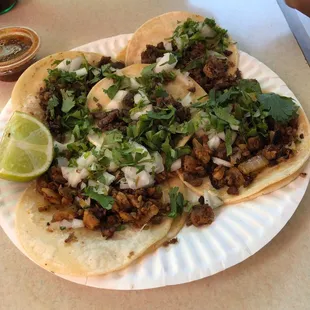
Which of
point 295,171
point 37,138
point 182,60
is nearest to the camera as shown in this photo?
point 295,171

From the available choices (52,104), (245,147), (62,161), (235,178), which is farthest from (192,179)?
(52,104)

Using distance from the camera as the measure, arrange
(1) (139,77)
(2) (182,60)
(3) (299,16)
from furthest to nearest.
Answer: (3) (299,16), (2) (182,60), (1) (139,77)

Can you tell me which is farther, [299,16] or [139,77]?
[299,16]

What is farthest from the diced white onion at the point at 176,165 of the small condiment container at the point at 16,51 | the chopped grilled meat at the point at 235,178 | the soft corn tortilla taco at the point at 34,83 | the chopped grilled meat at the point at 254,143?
the small condiment container at the point at 16,51

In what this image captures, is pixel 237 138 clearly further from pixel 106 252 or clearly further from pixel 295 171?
pixel 106 252

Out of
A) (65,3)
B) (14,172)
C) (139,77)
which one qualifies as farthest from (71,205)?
(65,3)

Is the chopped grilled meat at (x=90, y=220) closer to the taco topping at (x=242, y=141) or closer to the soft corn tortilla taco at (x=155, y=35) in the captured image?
the taco topping at (x=242, y=141)
